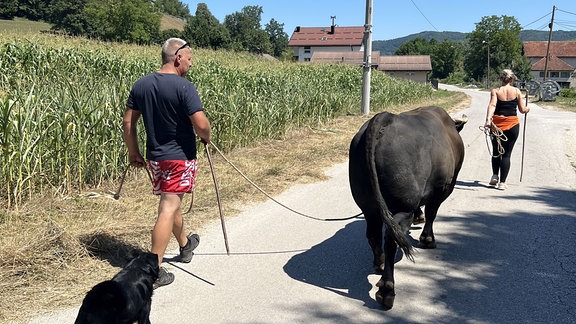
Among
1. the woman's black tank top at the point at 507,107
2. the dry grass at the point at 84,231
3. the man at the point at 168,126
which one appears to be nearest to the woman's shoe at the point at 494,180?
the woman's black tank top at the point at 507,107

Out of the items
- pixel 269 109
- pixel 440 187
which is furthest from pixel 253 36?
pixel 440 187

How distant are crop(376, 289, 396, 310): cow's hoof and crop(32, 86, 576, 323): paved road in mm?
59

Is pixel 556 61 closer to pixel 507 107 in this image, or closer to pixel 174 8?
pixel 507 107

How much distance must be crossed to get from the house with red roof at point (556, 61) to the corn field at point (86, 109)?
270ft

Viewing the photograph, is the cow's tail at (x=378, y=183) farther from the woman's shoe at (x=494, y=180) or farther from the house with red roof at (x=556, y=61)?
the house with red roof at (x=556, y=61)

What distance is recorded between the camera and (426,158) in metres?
3.78

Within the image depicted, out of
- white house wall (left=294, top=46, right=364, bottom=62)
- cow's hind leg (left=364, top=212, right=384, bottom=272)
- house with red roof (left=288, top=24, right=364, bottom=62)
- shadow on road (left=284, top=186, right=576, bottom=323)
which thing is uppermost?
house with red roof (left=288, top=24, right=364, bottom=62)

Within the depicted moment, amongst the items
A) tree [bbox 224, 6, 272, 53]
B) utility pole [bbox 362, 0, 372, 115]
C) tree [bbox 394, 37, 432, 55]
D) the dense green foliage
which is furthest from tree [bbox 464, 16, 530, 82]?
utility pole [bbox 362, 0, 372, 115]

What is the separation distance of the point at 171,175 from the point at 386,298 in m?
2.00

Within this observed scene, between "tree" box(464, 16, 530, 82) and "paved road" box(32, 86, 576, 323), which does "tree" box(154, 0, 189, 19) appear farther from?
"paved road" box(32, 86, 576, 323)

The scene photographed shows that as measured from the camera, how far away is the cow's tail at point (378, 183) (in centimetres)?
343

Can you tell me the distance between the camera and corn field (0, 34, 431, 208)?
5090 millimetres

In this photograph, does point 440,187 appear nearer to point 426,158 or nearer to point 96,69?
point 426,158

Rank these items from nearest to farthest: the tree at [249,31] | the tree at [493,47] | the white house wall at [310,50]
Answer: the white house wall at [310,50], the tree at [493,47], the tree at [249,31]
